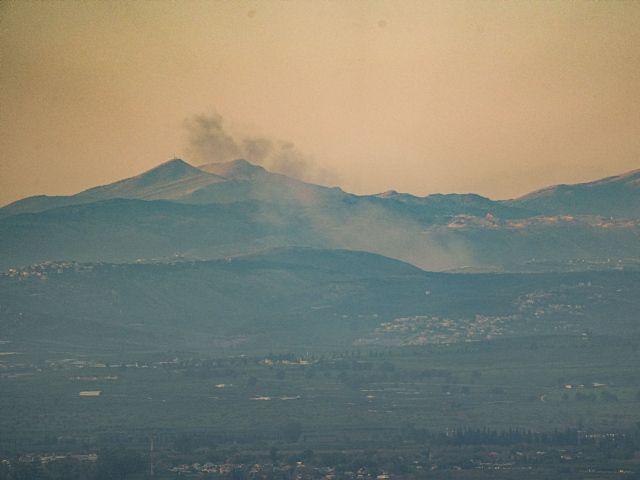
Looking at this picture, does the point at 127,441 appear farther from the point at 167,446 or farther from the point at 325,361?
the point at 325,361

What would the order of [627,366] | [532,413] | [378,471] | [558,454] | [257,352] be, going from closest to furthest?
1. [378,471]
2. [558,454]
3. [532,413]
4. [627,366]
5. [257,352]

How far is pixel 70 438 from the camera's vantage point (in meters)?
130

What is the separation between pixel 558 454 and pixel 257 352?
7766 cm

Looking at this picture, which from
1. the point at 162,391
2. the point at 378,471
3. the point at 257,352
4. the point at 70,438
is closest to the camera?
the point at 378,471

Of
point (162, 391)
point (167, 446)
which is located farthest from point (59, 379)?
point (167, 446)

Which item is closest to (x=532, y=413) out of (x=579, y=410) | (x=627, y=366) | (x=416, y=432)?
(x=579, y=410)

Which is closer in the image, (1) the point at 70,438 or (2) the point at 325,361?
(1) the point at 70,438

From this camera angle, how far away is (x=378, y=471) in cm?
11188

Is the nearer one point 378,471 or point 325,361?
point 378,471

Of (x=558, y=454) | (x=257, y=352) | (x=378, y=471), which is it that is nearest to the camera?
(x=378, y=471)

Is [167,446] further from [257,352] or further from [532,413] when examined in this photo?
[257,352]

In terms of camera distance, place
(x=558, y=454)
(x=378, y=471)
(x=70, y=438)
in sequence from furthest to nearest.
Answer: (x=70, y=438) < (x=558, y=454) < (x=378, y=471)

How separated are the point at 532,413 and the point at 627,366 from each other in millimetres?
32500

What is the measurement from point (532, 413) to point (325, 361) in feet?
129
